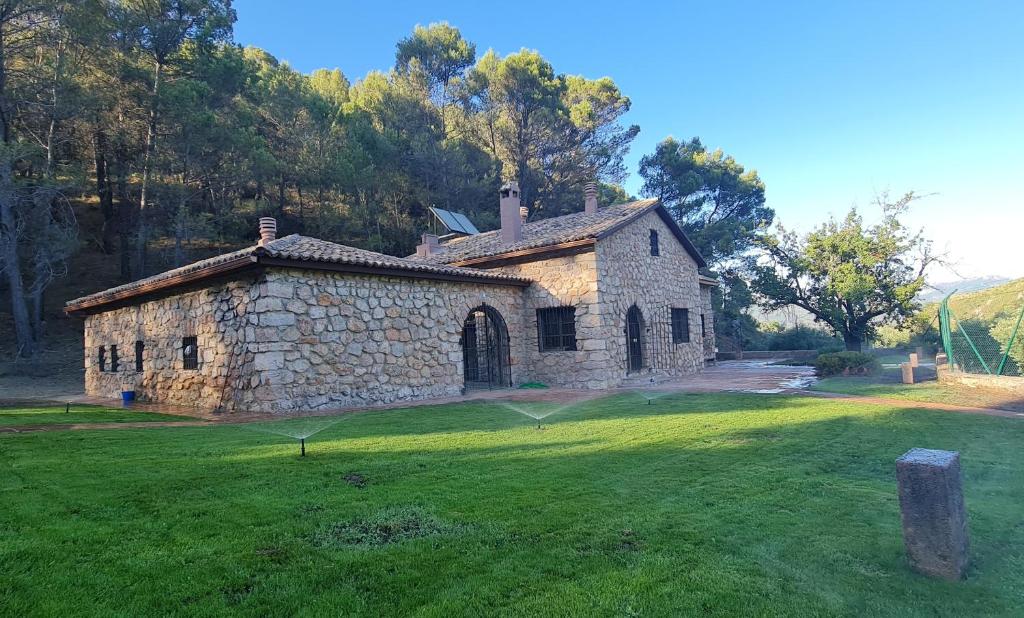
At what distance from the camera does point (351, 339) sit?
10.9 meters

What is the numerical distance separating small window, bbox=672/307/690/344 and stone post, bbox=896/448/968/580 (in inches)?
595

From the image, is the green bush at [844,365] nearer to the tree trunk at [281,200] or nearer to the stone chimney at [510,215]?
the stone chimney at [510,215]

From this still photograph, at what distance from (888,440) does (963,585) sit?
3983 millimetres

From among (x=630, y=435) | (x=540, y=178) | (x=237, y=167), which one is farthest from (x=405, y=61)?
(x=630, y=435)

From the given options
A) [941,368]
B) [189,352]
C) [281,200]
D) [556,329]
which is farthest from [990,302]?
[281,200]

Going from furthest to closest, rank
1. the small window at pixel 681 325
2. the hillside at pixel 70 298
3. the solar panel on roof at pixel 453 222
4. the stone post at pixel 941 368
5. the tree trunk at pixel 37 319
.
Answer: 1. the solar panel on roof at pixel 453 222
2. the tree trunk at pixel 37 319
3. the hillside at pixel 70 298
4. the small window at pixel 681 325
5. the stone post at pixel 941 368

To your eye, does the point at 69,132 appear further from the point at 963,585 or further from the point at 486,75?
the point at 963,585

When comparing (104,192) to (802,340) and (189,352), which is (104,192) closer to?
(189,352)

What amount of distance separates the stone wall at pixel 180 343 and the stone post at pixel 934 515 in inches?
379

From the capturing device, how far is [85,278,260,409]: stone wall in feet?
33.4

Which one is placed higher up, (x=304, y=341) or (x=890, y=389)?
(x=304, y=341)

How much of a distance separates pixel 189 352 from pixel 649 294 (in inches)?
479

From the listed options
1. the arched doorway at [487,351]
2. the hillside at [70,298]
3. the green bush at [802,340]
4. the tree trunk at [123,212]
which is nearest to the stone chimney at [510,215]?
the arched doorway at [487,351]

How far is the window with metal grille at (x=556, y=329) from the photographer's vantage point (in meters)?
14.6
